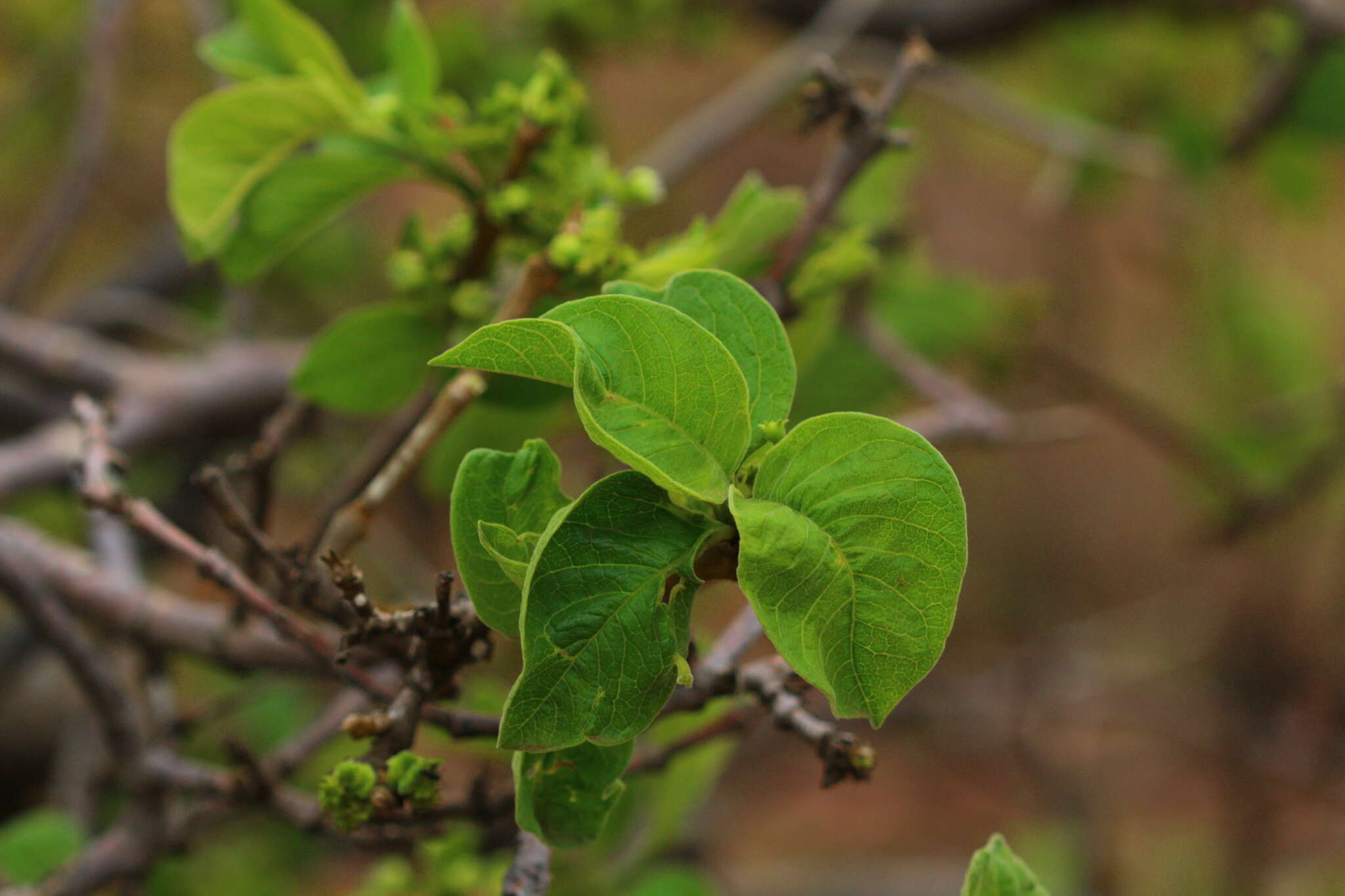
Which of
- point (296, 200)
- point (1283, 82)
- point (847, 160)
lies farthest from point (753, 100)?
point (296, 200)

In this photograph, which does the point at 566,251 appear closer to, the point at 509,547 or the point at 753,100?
the point at 509,547

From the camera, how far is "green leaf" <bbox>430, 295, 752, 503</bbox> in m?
0.32

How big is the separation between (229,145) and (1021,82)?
2.20 metres

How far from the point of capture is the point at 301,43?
1.91 ft

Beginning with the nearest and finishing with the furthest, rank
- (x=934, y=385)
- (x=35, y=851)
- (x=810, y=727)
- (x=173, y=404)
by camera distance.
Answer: (x=810, y=727) < (x=35, y=851) < (x=934, y=385) < (x=173, y=404)

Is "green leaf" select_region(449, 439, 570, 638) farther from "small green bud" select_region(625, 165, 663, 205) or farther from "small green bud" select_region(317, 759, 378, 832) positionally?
"small green bud" select_region(625, 165, 663, 205)

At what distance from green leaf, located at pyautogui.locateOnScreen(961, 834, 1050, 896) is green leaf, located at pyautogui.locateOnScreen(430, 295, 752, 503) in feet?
0.59

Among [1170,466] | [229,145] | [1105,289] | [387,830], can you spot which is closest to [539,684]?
[387,830]

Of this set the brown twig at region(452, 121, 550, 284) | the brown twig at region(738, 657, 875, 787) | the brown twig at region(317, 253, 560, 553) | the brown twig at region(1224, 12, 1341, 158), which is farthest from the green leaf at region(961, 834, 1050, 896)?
the brown twig at region(1224, 12, 1341, 158)

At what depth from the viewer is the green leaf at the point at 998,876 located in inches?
15.0

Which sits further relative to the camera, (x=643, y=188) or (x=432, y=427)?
(x=643, y=188)

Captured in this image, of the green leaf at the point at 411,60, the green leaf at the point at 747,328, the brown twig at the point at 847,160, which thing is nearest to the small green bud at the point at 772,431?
the green leaf at the point at 747,328

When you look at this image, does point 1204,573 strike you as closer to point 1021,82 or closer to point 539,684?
point 1021,82

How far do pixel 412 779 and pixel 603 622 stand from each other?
117mm
